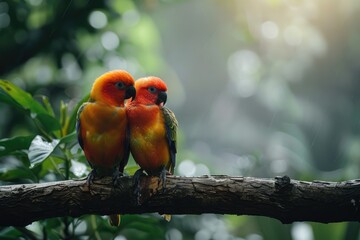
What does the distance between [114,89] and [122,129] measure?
279mm

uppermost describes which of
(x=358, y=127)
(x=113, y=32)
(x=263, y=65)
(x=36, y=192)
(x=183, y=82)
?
(x=183, y=82)

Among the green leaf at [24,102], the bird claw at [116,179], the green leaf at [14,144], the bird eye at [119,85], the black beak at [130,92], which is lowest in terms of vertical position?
the bird claw at [116,179]

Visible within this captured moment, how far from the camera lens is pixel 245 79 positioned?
16.5 metres

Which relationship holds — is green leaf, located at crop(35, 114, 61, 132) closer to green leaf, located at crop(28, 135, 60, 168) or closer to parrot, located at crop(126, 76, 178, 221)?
green leaf, located at crop(28, 135, 60, 168)

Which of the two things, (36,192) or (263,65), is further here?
(263,65)

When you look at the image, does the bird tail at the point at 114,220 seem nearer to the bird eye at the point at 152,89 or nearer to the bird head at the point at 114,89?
the bird head at the point at 114,89

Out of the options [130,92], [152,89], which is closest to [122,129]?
[130,92]

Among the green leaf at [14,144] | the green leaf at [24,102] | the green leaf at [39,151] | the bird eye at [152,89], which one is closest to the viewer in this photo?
the green leaf at [39,151]

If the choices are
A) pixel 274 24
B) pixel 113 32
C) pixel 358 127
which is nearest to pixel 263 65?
pixel 358 127

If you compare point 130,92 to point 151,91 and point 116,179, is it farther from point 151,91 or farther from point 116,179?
point 116,179

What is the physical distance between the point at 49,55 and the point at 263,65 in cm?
958

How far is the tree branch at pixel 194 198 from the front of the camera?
2.49 metres

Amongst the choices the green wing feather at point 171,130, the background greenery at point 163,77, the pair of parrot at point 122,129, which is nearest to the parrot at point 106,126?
the pair of parrot at point 122,129

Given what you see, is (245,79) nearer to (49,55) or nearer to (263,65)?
(263,65)
